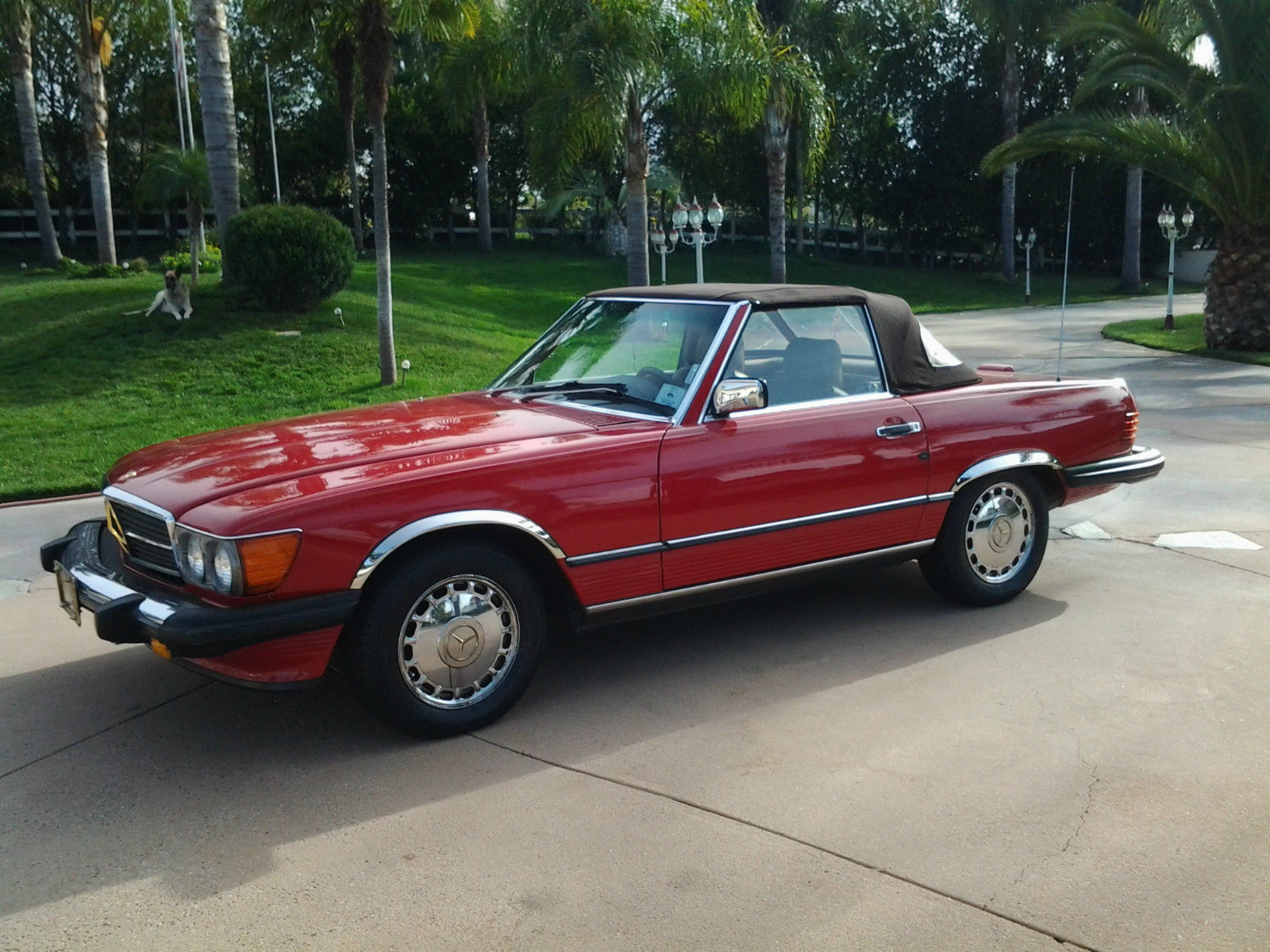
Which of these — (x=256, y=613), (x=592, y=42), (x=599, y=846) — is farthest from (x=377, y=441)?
(x=592, y=42)

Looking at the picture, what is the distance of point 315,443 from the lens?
192 inches

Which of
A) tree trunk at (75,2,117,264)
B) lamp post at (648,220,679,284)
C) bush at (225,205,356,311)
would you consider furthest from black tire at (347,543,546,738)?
tree trunk at (75,2,117,264)

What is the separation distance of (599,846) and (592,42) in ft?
51.1

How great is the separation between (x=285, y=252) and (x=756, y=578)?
41.5 ft

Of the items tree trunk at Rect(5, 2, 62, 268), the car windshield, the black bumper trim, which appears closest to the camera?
the black bumper trim

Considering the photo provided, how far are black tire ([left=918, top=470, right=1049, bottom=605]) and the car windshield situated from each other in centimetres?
155

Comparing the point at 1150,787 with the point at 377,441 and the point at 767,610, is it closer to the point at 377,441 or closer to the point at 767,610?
the point at 767,610

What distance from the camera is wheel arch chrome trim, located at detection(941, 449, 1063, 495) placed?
5652mm

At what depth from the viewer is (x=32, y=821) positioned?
390 cm

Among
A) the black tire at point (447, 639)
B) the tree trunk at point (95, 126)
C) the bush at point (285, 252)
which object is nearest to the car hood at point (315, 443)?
the black tire at point (447, 639)

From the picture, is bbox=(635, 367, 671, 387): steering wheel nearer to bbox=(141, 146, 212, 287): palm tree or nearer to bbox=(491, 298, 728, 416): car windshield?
bbox=(491, 298, 728, 416): car windshield

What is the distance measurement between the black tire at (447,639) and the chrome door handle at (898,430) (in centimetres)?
182

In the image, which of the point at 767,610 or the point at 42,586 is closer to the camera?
the point at 767,610

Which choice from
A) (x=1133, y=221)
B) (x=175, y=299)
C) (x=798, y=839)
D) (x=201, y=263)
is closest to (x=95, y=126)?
(x=201, y=263)
